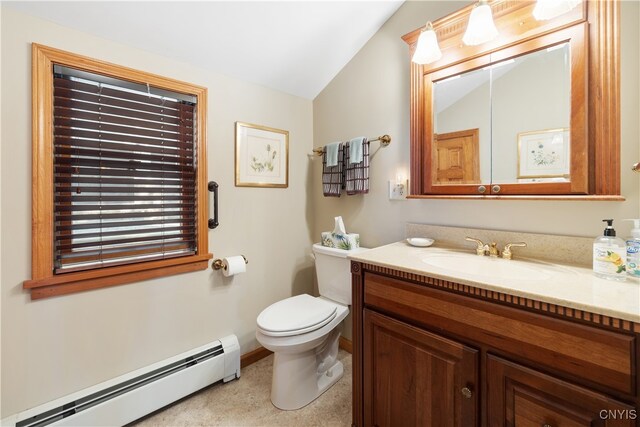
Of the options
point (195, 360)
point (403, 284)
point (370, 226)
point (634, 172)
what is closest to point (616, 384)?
point (403, 284)

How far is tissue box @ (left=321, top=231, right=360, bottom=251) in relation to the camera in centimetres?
178

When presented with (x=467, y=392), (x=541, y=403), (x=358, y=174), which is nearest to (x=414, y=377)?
(x=467, y=392)

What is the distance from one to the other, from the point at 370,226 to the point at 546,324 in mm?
1172

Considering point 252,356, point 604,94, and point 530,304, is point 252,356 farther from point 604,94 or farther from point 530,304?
point 604,94

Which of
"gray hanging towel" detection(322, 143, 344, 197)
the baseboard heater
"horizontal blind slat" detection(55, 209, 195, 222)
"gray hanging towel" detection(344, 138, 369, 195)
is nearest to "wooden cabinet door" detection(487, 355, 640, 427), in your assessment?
"gray hanging towel" detection(344, 138, 369, 195)

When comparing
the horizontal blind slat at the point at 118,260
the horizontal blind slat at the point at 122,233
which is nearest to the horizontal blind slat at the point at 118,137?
the horizontal blind slat at the point at 122,233

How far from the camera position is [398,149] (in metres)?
1.72

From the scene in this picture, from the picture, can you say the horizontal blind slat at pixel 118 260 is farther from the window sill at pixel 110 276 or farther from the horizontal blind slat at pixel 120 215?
the horizontal blind slat at pixel 120 215

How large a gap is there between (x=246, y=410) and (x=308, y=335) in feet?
1.92

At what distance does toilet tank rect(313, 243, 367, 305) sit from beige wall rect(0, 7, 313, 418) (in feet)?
1.39

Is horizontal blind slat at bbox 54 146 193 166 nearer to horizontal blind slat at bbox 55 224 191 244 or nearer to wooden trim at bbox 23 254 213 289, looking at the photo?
horizontal blind slat at bbox 55 224 191 244

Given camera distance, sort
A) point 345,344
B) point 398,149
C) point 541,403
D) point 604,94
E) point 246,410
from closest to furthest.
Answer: point 541,403, point 604,94, point 246,410, point 398,149, point 345,344

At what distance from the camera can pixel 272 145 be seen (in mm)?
2062

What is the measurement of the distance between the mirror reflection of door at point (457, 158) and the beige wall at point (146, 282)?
112cm
